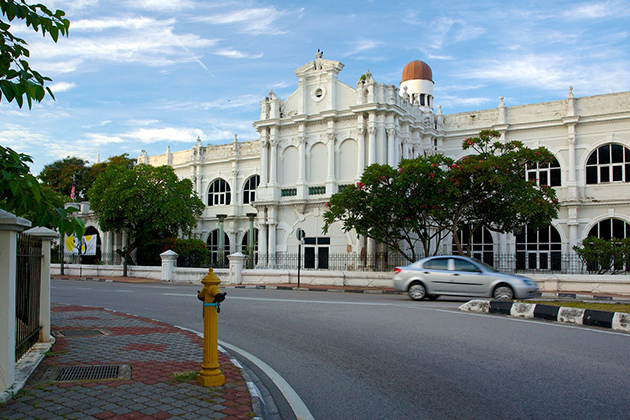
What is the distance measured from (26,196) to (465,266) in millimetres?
13840

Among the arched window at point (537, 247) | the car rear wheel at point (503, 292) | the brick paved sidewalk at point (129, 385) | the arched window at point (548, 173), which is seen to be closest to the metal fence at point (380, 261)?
the arched window at point (537, 247)

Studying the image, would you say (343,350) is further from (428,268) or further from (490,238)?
(490,238)

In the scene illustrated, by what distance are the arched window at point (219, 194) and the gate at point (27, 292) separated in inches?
1429

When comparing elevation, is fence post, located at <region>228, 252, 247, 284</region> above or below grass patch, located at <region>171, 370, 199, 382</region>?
above

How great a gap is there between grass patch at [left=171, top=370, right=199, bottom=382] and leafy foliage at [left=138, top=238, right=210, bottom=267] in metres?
29.0

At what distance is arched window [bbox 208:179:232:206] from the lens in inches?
1775

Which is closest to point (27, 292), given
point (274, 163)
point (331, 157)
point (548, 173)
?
point (331, 157)

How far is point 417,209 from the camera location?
24.8 meters

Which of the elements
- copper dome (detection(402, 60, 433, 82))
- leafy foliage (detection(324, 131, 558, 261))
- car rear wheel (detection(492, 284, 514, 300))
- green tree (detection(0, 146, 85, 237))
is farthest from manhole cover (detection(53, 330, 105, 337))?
copper dome (detection(402, 60, 433, 82))

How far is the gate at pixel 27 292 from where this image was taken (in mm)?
7324

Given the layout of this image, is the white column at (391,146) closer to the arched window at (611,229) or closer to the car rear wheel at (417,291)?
the arched window at (611,229)

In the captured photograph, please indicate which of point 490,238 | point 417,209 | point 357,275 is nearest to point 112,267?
point 357,275

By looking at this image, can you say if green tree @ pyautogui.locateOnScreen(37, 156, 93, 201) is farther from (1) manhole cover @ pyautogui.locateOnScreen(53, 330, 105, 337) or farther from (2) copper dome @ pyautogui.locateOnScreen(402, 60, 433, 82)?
(1) manhole cover @ pyautogui.locateOnScreen(53, 330, 105, 337)

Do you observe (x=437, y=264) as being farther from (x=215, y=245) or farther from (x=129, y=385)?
(x=215, y=245)
